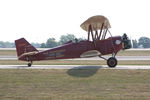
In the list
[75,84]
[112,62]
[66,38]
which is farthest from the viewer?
[66,38]

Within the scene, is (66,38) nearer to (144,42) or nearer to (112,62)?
(144,42)

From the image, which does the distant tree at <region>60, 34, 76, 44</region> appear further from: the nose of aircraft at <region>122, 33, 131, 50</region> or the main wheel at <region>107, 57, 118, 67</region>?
the main wheel at <region>107, 57, 118, 67</region>

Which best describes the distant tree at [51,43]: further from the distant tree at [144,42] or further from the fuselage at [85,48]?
the fuselage at [85,48]

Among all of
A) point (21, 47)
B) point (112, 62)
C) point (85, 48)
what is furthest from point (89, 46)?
point (21, 47)

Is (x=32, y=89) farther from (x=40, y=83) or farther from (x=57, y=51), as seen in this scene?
(x=57, y=51)

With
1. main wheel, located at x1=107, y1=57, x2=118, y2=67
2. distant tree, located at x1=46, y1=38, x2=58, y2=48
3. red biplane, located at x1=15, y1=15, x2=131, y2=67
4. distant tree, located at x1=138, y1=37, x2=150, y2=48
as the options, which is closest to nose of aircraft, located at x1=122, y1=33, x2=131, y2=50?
red biplane, located at x1=15, y1=15, x2=131, y2=67

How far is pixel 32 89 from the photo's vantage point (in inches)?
592

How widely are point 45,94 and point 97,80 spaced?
13.3 ft

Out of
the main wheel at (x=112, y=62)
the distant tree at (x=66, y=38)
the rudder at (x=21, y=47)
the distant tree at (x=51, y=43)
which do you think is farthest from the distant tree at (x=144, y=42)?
the rudder at (x=21, y=47)

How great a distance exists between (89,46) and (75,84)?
25.0 ft

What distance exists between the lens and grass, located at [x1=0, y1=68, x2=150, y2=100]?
44.9 ft

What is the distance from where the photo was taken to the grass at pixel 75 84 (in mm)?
13680

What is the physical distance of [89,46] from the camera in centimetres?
2316

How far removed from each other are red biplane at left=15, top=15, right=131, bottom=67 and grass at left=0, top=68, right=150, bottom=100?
3502mm
